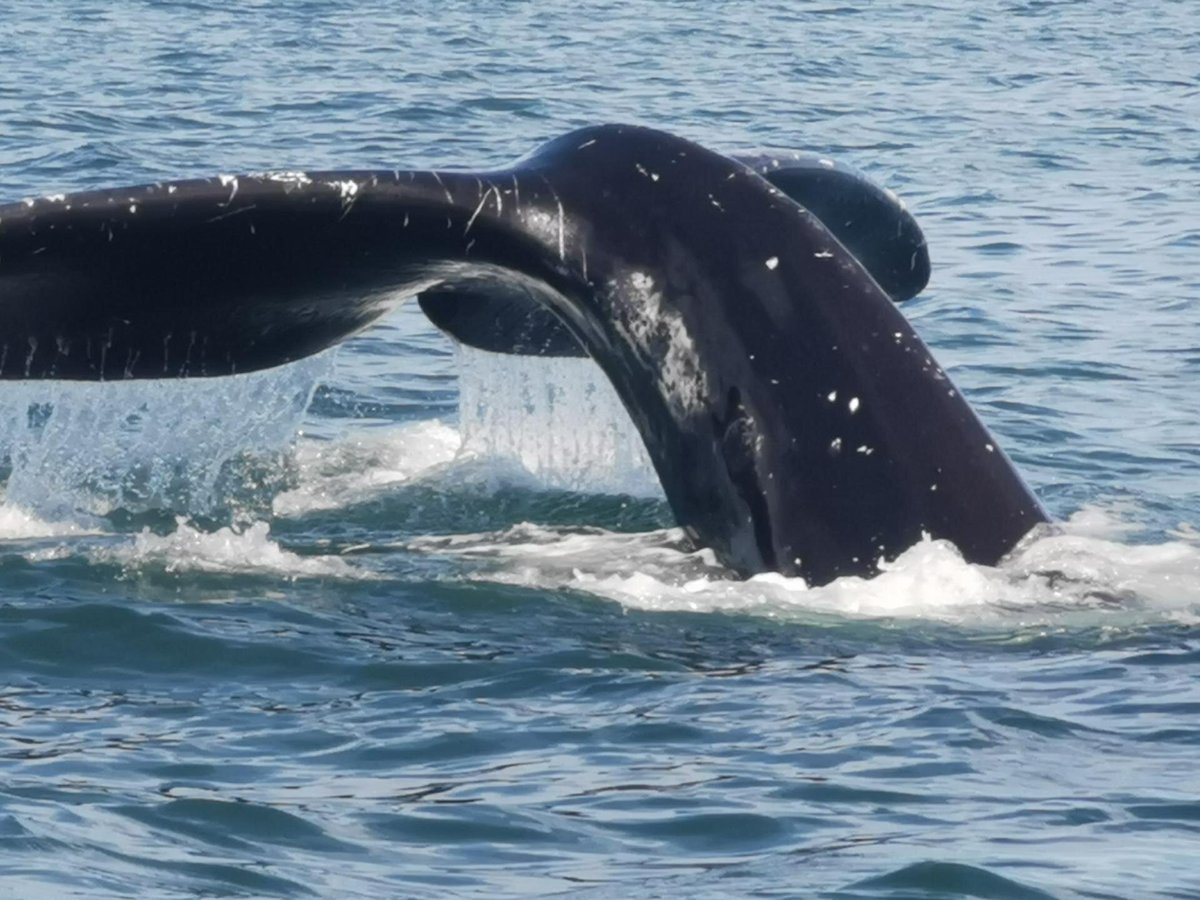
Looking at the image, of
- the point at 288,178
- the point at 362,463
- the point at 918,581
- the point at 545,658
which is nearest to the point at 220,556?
the point at 545,658

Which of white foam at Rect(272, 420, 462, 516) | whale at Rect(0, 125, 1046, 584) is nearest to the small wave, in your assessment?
white foam at Rect(272, 420, 462, 516)

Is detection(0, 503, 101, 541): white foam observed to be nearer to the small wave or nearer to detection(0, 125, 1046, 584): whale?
the small wave

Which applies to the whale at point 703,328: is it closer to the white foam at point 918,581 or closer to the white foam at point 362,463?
the white foam at point 918,581

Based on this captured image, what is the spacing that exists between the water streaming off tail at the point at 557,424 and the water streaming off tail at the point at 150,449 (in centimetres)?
78

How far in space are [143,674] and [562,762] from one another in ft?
6.16

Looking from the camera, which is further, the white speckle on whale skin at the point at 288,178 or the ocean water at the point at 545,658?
the white speckle on whale skin at the point at 288,178

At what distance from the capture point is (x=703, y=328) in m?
9.66

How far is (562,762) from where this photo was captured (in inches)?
328

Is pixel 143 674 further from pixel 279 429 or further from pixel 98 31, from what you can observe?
pixel 98 31

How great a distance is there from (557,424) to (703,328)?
2.56m

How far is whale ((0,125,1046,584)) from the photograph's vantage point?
30.8 feet

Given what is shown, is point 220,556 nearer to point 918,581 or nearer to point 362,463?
point 362,463

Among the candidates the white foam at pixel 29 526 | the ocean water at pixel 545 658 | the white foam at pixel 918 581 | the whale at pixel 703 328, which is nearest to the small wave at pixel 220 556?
the ocean water at pixel 545 658

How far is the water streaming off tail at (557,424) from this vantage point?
11.2 metres
